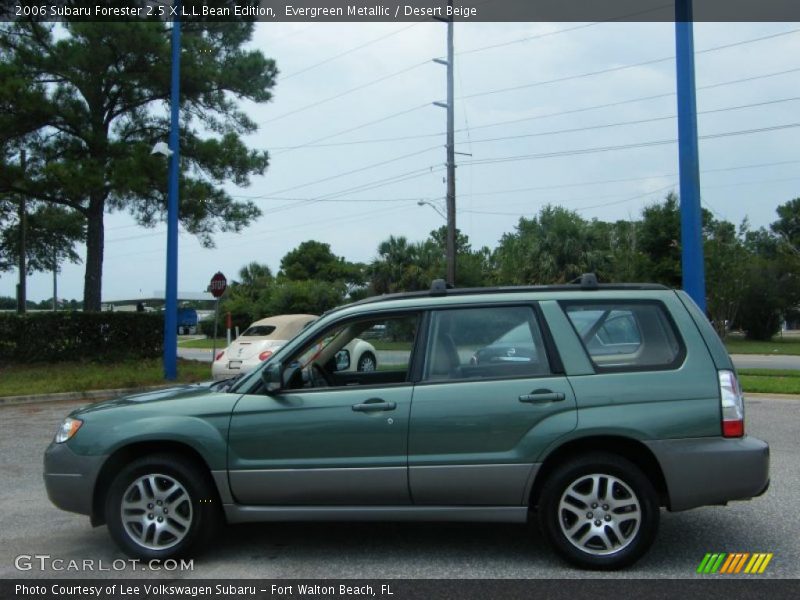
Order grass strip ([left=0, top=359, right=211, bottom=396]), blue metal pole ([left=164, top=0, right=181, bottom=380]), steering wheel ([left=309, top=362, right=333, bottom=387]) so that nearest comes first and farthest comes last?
steering wheel ([left=309, top=362, right=333, bottom=387]) < grass strip ([left=0, top=359, right=211, bottom=396]) < blue metal pole ([left=164, top=0, right=181, bottom=380])

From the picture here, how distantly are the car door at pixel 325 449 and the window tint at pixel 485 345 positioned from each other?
300mm

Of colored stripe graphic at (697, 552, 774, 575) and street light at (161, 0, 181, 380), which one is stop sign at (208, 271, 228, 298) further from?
colored stripe graphic at (697, 552, 774, 575)

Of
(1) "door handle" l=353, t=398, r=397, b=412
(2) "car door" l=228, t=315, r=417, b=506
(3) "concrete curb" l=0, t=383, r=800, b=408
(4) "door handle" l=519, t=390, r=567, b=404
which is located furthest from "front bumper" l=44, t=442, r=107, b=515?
(3) "concrete curb" l=0, t=383, r=800, b=408

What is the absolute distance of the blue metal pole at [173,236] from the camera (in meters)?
17.5

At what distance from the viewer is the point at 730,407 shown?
446 centimetres

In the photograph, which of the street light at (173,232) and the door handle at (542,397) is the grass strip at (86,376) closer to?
the street light at (173,232)

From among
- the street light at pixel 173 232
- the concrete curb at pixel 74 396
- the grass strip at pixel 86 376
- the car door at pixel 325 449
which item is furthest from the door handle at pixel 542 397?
the street light at pixel 173 232

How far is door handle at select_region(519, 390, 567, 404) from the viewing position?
453 cm

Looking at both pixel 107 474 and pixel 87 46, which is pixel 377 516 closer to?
pixel 107 474

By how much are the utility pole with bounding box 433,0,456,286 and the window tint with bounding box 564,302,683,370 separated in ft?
71.9

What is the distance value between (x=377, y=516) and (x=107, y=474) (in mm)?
1765

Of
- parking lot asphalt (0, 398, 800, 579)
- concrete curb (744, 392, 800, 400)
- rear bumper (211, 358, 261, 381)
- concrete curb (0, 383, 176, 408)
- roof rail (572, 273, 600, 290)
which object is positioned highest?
roof rail (572, 273, 600, 290)
